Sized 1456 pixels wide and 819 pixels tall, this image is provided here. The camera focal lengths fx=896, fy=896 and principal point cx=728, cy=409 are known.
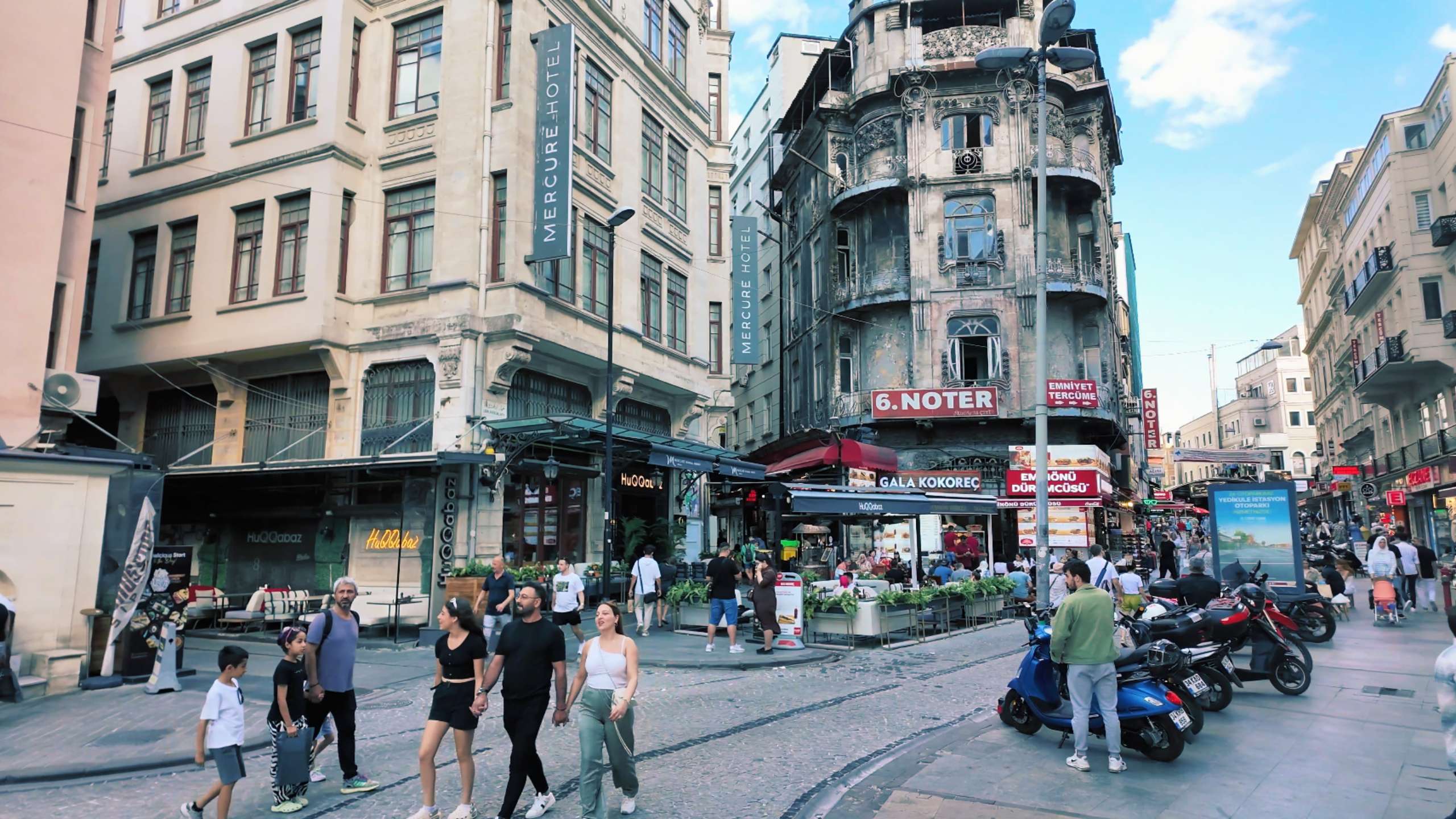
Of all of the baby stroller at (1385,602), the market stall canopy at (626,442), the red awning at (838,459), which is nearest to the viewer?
the baby stroller at (1385,602)

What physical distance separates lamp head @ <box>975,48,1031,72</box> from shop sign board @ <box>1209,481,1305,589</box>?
8.38 m

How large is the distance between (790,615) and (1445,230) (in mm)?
31681

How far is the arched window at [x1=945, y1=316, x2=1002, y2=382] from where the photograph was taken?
34125 millimetres

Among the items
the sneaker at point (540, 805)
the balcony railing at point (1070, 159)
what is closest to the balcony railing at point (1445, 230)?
the balcony railing at point (1070, 159)

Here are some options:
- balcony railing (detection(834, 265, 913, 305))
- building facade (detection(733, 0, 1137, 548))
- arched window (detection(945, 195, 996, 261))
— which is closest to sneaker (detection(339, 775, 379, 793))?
building facade (detection(733, 0, 1137, 548))

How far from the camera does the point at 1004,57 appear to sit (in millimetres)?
16172

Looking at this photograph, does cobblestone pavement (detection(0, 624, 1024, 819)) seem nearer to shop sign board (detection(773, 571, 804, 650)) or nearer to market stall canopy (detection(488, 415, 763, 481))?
shop sign board (detection(773, 571, 804, 650))

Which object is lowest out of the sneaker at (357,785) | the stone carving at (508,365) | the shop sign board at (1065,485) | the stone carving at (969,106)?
the sneaker at (357,785)

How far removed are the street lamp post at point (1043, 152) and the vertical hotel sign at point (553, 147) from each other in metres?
9.01

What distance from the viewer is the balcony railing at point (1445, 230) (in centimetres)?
3231

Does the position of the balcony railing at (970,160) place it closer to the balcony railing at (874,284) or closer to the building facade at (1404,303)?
the balcony railing at (874,284)

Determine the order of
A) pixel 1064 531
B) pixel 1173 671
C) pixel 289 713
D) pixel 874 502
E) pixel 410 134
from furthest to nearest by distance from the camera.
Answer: pixel 1064 531 → pixel 410 134 → pixel 874 502 → pixel 1173 671 → pixel 289 713

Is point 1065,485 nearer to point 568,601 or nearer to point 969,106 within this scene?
point 568,601

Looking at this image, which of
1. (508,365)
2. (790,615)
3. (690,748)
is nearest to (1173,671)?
(690,748)
